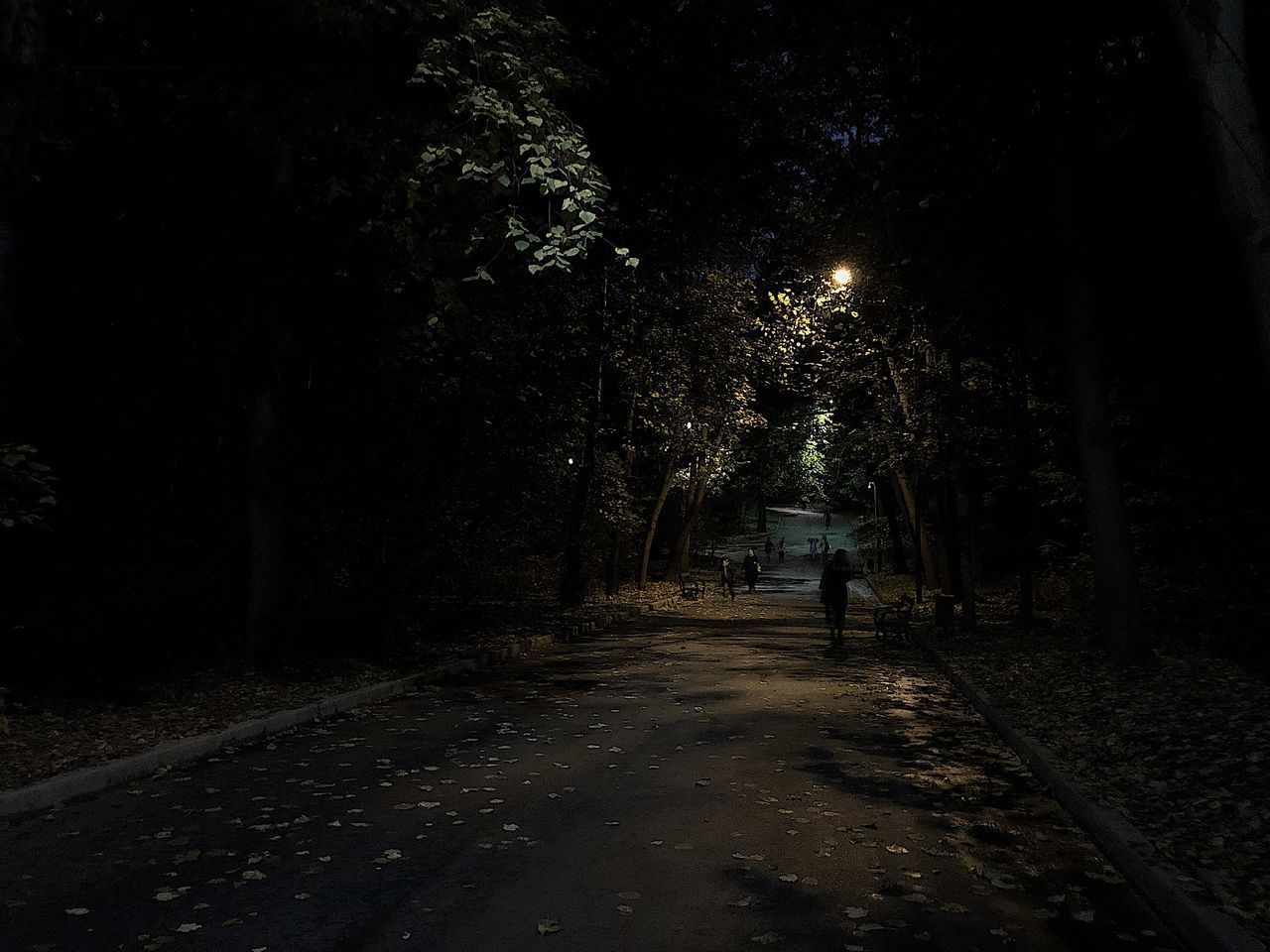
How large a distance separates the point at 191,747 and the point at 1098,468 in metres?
11.0

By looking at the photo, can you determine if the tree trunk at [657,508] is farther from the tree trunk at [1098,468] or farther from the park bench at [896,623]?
the tree trunk at [1098,468]

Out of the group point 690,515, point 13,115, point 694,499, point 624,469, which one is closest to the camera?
point 13,115

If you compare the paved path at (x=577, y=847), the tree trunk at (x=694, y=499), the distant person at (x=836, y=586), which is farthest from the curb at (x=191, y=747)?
the tree trunk at (x=694, y=499)

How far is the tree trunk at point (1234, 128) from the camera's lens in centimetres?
532

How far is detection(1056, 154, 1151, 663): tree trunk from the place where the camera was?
38.7 ft

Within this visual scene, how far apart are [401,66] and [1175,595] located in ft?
49.8

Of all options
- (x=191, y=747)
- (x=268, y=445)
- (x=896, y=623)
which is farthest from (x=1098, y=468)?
(x=191, y=747)

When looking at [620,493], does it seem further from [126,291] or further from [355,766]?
[355,766]

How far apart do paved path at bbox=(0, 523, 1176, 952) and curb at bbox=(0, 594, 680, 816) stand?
244 mm

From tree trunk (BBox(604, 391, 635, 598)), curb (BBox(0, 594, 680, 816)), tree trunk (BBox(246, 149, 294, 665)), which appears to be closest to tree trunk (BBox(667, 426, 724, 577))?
tree trunk (BBox(604, 391, 635, 598))

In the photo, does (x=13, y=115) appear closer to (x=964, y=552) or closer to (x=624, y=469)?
(x=964, y=552)

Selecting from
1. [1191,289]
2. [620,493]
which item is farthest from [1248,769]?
[620,493]

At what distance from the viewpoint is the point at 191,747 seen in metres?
8.27

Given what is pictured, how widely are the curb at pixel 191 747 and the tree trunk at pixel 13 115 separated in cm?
309
